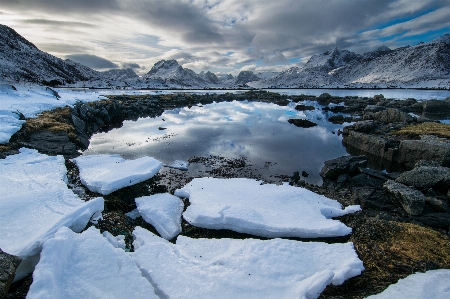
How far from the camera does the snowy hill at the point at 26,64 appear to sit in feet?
313

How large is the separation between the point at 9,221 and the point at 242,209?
607cm

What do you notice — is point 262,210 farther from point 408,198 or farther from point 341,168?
point 341,168

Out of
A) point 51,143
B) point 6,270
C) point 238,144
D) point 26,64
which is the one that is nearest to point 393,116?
point 238,144

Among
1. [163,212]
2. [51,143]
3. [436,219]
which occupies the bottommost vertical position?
[436,219]

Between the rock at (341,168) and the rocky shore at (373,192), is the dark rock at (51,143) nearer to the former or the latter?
the rocky shore at (373,192)

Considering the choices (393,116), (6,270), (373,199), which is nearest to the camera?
(6,270)

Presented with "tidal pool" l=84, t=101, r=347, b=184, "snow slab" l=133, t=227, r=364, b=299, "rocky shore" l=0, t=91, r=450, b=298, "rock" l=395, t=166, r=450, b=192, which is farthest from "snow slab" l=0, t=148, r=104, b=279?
"rock" l=395, t=166, r=450, b=192

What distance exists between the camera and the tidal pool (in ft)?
A: 51.4

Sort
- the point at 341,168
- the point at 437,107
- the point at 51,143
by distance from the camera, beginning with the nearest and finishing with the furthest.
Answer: the point at 341,168 < the point at 51,143 < the point at 437,107

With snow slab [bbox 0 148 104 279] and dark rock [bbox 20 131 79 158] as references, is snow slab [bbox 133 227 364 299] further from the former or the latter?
dark rock [bbox 20 131 79 158]

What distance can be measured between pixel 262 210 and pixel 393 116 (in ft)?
82.9

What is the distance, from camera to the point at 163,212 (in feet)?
26.5

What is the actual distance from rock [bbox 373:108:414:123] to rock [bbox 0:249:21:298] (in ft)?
101

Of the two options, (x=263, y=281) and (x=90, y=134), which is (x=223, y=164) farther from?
(x=90, y=134)
